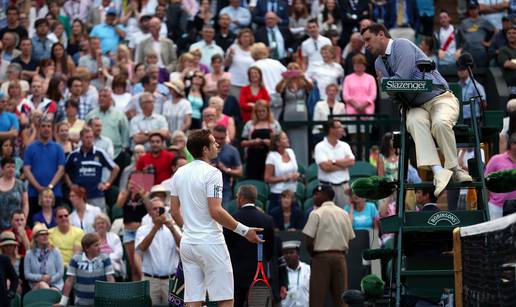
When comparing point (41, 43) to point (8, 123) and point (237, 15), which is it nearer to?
point (237, 15)

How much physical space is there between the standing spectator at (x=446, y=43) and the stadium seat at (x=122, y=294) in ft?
30.0

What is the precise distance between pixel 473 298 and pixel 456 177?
2334 mm

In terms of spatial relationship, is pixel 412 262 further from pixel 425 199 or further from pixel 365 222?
pixel 365 222

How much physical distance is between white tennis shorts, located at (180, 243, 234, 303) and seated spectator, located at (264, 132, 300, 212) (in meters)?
7.17

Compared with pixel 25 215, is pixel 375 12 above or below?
above

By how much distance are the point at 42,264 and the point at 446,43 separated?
9.22 m

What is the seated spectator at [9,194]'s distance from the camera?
1797 cm

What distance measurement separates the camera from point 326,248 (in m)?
16.0

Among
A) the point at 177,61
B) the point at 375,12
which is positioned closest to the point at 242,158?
the point at 177,61

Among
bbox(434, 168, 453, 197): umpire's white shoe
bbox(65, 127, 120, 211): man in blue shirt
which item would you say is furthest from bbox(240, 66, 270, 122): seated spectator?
bbox(434, 168, 453, 197): umpire's white shoe

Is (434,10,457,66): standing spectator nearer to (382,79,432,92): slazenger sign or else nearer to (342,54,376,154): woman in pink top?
(342,54,376,154): woman in pink top

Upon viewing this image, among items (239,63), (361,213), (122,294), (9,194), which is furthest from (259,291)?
(239,63)

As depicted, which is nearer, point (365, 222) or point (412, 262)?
point (412, 262)

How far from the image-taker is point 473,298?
9.75 metres
